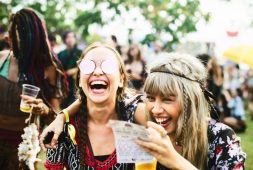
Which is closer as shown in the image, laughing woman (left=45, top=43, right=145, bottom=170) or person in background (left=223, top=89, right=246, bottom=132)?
laughing woman (left=45, top=43, right=145, bottom=170)

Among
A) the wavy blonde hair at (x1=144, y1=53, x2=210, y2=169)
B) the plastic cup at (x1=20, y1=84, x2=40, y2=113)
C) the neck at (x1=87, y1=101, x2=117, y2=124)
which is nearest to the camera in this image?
the wavy blonde hair at (x1=144, y1=53, x2=210, y2=169)

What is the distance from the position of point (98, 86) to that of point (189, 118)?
1.91ft

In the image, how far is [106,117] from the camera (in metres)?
2.77

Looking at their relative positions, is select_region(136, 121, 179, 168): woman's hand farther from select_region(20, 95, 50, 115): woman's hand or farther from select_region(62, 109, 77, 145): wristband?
select_region(20, 95, 50, 115): woman's hand

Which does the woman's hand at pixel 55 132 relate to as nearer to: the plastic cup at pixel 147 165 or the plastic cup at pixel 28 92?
the plastic cup at pixel 147 165

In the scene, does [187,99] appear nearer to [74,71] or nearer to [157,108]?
[157,108]

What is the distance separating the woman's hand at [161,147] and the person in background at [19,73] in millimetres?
1669

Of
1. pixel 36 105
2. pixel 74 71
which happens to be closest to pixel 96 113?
pixel 36 105

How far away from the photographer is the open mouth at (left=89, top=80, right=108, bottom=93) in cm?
257

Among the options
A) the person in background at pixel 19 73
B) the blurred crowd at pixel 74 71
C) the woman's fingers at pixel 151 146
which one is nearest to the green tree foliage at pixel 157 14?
the blurred crowd at pixel 74 71

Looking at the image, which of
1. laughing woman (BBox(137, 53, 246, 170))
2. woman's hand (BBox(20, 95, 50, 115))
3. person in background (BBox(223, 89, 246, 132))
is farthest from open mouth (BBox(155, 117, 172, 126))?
person in background (BBox(223, 89, 246, 132))

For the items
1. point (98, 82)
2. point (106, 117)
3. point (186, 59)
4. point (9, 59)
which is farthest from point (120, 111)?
A: point (9, 59)

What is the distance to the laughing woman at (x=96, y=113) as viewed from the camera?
259 centimetres

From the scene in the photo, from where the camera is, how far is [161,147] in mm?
1989
